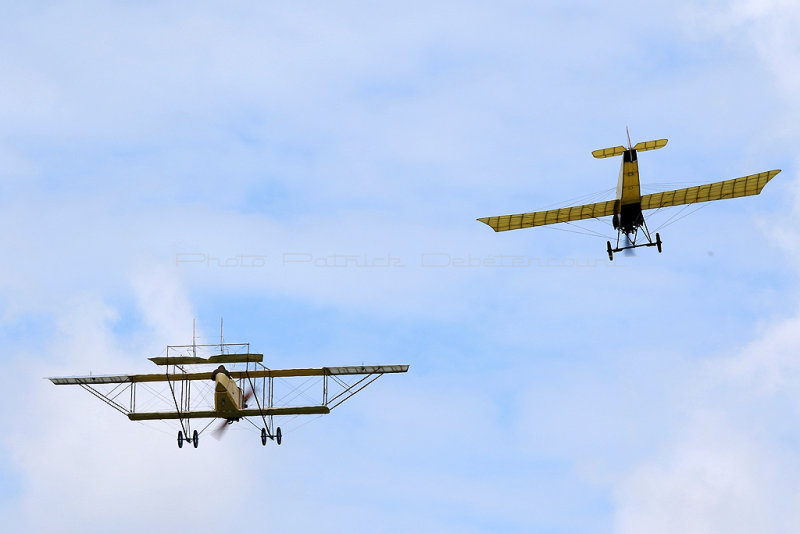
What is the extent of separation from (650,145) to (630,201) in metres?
4.86

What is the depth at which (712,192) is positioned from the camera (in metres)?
74.0

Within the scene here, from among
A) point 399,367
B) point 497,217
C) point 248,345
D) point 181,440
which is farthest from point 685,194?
point 181,440

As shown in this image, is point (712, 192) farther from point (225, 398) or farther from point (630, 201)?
point (225, 398)

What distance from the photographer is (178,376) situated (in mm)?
73688

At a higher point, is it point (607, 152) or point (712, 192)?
point (607, 152)

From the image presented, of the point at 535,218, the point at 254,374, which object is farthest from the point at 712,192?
the point at 254,374

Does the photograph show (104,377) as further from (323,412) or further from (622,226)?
(622,226)

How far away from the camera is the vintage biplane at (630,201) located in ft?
234

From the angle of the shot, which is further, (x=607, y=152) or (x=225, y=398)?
(x=607, y=152)

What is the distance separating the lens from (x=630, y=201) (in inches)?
2805

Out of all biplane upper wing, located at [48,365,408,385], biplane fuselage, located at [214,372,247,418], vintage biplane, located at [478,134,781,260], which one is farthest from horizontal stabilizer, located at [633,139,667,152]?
biplane fuselage, located at [214,372,247,418]

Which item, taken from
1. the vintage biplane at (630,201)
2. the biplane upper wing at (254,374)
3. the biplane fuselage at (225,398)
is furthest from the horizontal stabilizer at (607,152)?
the biplane fuselage at (225,398)

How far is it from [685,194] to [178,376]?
27.0 meters

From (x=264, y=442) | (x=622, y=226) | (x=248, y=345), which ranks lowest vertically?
(x=264, y=442)
